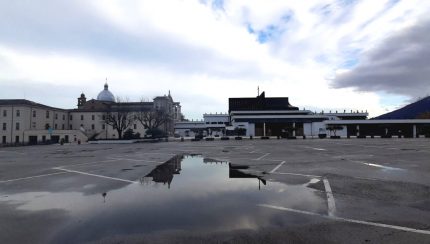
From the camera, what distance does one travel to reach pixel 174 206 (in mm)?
6676

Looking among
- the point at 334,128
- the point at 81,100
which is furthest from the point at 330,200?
the point at 81,100

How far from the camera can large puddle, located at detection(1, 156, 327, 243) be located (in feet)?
17.2

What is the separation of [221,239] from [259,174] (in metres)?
6.85

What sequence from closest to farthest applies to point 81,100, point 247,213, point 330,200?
point 247,213 < point 330,200 < point 81,100

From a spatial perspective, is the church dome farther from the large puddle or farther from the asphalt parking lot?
the large puddle

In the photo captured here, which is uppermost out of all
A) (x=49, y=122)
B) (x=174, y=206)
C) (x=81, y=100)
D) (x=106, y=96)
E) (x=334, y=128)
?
(x=106, y=96)

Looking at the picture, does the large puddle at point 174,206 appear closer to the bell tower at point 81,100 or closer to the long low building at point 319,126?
the long low building at point 319,126

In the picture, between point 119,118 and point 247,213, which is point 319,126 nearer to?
point 119,118

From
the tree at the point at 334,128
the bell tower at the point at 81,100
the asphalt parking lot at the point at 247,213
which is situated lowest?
the asphalt parking lot at the point at 247,213

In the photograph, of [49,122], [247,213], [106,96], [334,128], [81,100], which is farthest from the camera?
[81,100]

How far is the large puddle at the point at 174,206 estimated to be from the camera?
5.24 meters

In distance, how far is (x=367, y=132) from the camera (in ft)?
257

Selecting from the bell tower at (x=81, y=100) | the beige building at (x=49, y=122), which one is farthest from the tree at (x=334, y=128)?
the bell tower at (x=81, y=100)

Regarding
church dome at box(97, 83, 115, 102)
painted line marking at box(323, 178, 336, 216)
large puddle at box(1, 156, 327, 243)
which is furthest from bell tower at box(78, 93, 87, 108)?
painted line marking at box(323, 178, 336, 216)
